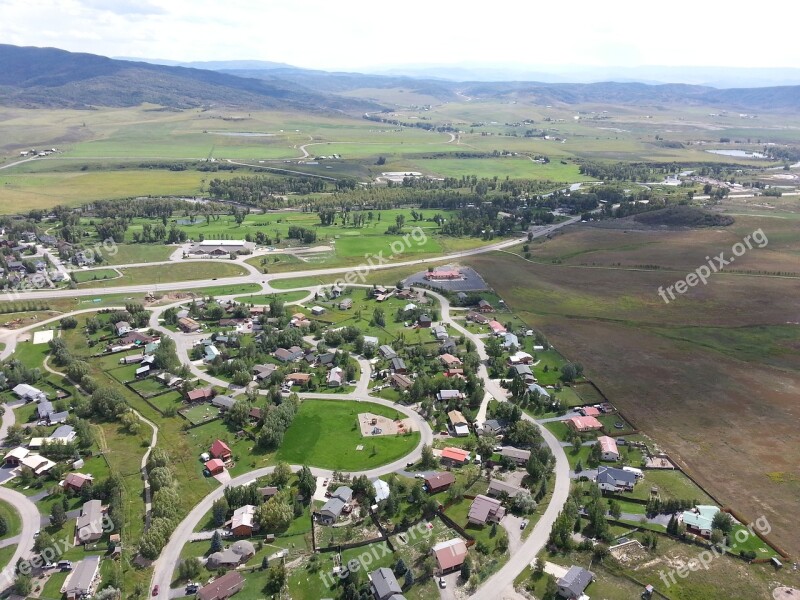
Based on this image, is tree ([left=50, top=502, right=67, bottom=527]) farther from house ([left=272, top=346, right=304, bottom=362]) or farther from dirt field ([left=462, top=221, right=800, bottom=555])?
dirt field ([left=462, top=221, right=800, bottom=555])

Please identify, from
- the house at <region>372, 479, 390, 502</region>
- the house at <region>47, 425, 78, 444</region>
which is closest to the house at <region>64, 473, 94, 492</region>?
the house at <region>47, 425, 78, 444</region>

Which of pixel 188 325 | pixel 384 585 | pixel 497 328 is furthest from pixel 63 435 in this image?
pixel 497 328

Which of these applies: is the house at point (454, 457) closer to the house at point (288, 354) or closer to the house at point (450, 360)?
the house at point (450, 360)

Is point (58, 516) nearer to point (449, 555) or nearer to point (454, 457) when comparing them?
point (449, 555)

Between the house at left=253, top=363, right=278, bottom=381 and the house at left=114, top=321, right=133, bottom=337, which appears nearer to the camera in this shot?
the house at left=253, top=363, right=278, bottom=381

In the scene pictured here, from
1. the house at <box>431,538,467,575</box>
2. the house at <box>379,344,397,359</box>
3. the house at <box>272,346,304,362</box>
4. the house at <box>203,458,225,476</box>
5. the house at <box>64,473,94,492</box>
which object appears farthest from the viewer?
the house at <box>379,344,397,359</box>

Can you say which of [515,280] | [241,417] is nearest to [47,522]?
[241,417]
